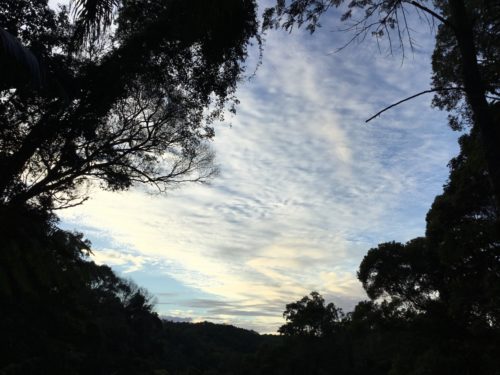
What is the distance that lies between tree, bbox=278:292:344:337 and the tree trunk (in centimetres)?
5115

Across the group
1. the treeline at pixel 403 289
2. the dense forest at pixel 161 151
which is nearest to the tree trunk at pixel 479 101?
the dense forest at pixel 161 151

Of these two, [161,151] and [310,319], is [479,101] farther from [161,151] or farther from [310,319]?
[310,319]

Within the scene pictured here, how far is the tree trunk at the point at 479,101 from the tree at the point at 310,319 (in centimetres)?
5115

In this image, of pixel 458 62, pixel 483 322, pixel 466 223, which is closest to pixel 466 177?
pixel 466 223

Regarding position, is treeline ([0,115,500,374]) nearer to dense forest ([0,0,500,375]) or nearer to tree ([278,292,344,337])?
dense forest ([0,0,500,375])

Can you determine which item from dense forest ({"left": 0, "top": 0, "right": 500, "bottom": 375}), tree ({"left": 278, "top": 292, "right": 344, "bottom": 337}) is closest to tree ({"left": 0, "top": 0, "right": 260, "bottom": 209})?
dense forest ({"left": 0, "top": 0, "right": 500, "bottom": 375})

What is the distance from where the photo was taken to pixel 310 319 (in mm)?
53531

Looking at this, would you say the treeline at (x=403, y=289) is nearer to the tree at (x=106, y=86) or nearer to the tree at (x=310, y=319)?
the tree at (x=106, y=86)

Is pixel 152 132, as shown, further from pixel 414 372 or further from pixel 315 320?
pixel 315 320

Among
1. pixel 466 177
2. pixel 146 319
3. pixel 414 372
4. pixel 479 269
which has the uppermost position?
pixel 146 319

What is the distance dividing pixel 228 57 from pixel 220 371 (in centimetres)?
7246

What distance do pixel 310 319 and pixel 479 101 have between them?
169 ft

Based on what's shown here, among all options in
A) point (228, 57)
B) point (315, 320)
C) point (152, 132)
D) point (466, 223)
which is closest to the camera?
point (228, 57)

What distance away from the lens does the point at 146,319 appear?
193ft
